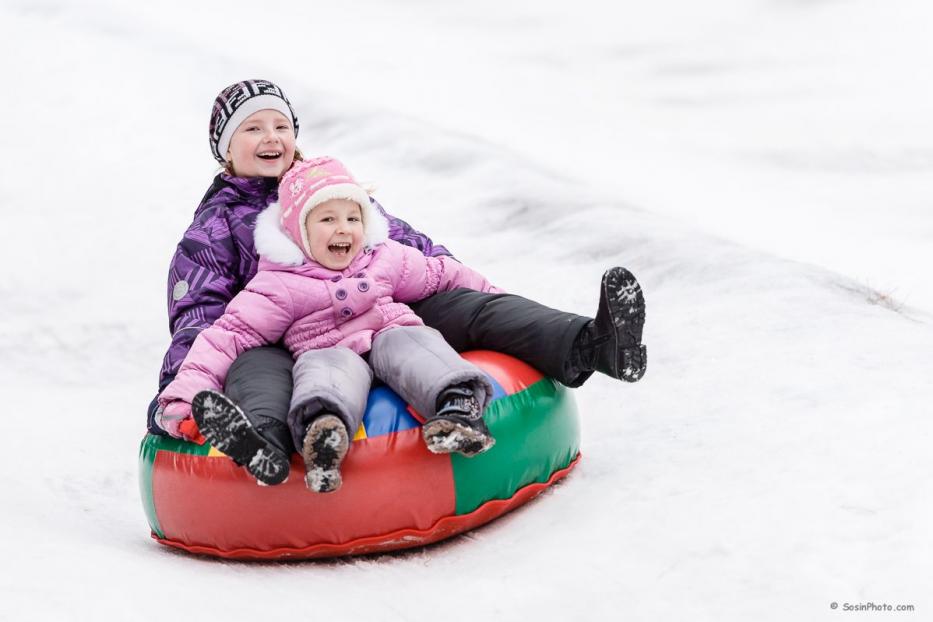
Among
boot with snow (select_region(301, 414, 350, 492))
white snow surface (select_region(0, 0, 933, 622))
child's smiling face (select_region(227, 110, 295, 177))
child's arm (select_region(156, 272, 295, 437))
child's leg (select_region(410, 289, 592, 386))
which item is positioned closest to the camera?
white snow surface (select_region(0, 0, 933, 622))

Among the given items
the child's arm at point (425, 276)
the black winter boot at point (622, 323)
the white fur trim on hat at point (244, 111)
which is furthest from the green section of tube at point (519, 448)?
the white fur trim on hat at point (244, 111)

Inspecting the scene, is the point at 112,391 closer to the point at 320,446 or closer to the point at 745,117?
the point at 320,446

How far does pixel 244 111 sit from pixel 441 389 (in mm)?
1718

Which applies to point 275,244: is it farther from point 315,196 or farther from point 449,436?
point 449,436

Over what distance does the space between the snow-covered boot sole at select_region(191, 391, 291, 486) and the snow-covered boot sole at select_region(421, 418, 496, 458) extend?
0.41m

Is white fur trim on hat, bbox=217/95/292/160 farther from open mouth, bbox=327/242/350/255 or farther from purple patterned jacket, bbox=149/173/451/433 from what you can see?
open mouth, bbox=327/242/350/255

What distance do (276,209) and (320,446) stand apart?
1.17 meters

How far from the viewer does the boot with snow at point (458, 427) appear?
274 centimetres

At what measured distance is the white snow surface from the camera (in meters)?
2.50

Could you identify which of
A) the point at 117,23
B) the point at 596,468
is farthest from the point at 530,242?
the point at 117,23

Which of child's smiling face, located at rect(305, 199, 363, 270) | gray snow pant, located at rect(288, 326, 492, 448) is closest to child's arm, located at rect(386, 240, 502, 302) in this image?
child's smiling face, located at rect(305, 199, 363, 270)

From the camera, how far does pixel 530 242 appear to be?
624 centimetres

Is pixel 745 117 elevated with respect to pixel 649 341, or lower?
elevated

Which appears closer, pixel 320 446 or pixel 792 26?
pixel 320 446
